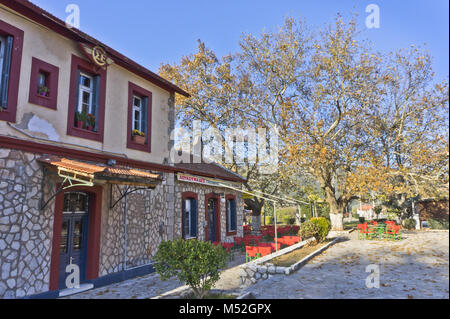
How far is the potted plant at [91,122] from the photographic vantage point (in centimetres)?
816

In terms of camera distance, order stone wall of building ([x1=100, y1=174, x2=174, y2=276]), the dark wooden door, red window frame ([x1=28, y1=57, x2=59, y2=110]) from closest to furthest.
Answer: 1. red window frame ([x1=28, y1=57, x2=59, y2=110])
2. the dark wooden door
3. stone wall of building ([x1=100, y1=174, x2=174, y2=276])

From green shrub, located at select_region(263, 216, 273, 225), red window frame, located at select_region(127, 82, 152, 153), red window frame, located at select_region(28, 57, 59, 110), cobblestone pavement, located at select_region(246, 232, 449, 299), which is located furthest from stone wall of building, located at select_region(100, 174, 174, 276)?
green shrub, located at select_region(263, 216, 273, 225)

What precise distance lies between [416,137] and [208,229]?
14.1 m

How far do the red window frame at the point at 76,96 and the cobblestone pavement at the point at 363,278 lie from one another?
229 inches

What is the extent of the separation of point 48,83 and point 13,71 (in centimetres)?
82

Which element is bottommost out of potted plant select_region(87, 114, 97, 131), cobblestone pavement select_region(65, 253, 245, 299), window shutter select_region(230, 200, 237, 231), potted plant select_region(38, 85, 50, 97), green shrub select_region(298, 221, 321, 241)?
cobblestone pavement select_region(65, 253, 245, 299)

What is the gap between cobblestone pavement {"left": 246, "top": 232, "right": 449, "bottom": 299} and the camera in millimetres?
6395

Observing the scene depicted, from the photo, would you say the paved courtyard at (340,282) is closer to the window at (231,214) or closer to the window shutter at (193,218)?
the window shutter at (193,218)

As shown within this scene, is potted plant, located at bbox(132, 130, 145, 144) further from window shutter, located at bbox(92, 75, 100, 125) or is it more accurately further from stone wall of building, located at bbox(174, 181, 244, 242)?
stone wall of building, located at bbox(174, 181, 244, 242)

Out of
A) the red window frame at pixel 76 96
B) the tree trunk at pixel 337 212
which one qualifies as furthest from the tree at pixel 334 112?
the red window frame at pixel 76 96

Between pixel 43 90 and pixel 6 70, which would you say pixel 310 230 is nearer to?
pixel 43 90

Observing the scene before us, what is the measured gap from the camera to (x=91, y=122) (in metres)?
8.25

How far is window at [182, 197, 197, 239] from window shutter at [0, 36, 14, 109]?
6914 millimetres

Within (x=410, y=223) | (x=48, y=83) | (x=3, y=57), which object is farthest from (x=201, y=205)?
(x=410, y=223)
